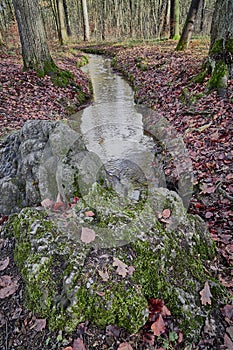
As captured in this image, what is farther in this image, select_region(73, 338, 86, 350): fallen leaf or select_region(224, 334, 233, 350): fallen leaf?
A: select_region(224, 334, 233, 350): fallen leaf

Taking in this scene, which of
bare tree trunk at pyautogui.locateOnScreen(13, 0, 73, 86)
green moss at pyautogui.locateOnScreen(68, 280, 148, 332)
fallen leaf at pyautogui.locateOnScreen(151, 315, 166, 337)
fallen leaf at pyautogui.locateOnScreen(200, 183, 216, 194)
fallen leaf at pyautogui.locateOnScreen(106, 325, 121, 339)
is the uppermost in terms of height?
Result: bare tree trunk at pyautogui.locateOnScreen(13, 0, 73, 86)

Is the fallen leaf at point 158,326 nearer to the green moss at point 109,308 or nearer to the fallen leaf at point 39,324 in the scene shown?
the green moss at point 109,308

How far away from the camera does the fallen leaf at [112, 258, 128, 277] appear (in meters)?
2.20

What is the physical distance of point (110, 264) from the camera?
223 cm

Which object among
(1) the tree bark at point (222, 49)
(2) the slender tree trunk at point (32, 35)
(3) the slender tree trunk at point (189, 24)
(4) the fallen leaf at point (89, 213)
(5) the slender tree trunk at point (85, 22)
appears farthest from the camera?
(5) the slender tree trunk at point (85, 22)

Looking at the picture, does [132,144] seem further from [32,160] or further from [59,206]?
[59,206]

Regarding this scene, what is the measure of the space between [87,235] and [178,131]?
506 centimetres

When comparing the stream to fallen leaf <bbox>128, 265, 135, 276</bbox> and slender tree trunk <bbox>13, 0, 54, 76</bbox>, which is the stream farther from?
slender tree trunk <bbox>13, 0, 54, 76</bbox>

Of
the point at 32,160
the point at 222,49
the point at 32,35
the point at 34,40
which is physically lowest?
the point at 32,160

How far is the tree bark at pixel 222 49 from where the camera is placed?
6641 millimetres

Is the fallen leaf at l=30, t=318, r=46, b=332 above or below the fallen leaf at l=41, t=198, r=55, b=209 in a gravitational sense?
below

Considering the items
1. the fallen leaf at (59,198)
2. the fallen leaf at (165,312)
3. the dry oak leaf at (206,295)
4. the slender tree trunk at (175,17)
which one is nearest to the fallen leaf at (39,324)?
the fallen leaf at (165,312)

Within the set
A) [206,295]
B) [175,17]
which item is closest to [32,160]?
[206,295]

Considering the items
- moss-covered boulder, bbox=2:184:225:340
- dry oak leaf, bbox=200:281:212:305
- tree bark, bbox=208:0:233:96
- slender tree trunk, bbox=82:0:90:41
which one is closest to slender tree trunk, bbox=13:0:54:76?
tree bark, bbox=208:0:233:96
